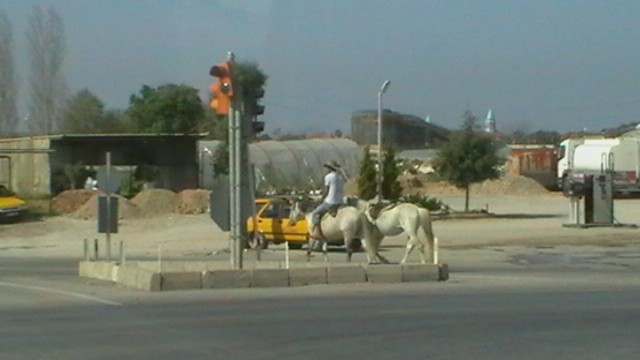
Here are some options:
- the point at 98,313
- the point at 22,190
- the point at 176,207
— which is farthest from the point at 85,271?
the point at 22,190

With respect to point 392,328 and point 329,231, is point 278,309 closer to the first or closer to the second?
point 392,328

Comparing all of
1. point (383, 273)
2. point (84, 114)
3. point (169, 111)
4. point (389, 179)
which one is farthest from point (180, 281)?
point (84, 114)

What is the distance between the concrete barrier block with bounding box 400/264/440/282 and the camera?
20.8 m

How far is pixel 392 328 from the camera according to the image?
1352 centimetres

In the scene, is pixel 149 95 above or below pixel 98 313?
above

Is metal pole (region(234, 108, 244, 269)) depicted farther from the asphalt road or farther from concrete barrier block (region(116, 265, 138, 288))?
concrete barrier block (region(116, 265, 138, 288))

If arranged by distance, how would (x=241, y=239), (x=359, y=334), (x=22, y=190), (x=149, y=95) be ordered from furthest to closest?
(x=149, y=95), (x=22, y=190), (x=241, y=239), (x=359, y=334)

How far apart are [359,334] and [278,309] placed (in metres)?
3.05

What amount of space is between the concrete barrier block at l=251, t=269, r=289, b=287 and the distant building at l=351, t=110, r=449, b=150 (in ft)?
254

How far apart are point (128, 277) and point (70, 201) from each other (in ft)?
93.1

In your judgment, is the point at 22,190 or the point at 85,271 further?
the point at 22,190

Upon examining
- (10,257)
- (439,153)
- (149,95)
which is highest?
(149,95)

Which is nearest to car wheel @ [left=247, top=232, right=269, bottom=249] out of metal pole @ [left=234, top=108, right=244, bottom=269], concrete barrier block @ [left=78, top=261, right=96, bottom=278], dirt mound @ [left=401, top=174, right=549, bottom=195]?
concrete barrier block @ [left=78, top=261, right=96, bottom=278]

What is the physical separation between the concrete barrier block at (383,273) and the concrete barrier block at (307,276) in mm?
932
